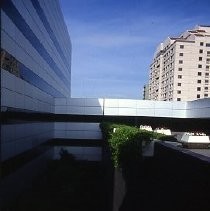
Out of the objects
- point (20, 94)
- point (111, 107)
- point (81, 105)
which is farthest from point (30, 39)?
point (111, 107)

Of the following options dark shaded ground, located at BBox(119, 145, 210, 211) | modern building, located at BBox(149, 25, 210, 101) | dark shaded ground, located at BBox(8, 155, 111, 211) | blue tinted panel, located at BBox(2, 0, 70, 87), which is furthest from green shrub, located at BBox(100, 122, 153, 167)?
modern building, located at BBox(149, 25, 210, 101)

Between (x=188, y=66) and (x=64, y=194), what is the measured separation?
243 feet

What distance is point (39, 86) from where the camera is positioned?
32.4 metres

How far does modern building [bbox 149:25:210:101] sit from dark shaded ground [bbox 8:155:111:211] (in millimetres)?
62737

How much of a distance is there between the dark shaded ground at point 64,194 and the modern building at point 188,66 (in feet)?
206

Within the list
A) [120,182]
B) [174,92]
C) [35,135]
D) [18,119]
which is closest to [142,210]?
[120,182]

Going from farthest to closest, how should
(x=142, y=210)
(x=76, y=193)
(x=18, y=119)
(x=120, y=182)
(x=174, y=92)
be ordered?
(x=174, y=92)
(x=76, y=193)
(x=18, y=119)
(x=120, y=182)
(x=142, y=210)

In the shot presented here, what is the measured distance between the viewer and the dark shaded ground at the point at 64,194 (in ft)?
78.6

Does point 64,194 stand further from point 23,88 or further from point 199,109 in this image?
point 199,109

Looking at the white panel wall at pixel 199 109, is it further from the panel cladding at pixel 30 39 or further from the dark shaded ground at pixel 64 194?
the panel cladding at pixel 30 39

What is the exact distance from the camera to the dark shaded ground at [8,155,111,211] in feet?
78.6

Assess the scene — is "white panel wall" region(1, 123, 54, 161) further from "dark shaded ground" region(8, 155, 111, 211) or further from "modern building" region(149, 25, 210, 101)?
"modern building" region(149, 25, 210, 101)

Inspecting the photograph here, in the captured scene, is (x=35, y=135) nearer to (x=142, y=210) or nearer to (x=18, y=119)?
(x=18, y=119)

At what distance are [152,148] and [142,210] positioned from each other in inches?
120
